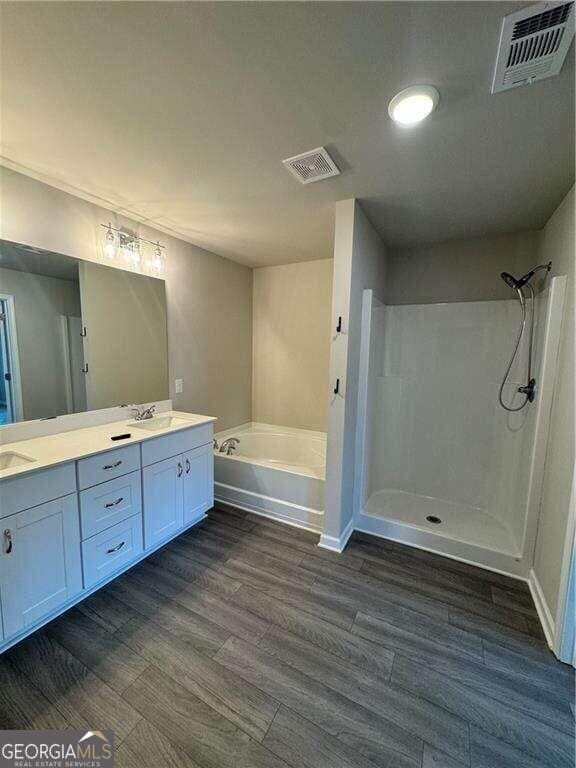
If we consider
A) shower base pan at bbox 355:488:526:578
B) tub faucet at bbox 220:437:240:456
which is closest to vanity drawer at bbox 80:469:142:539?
tub faucet at bbox 220:437:240:456

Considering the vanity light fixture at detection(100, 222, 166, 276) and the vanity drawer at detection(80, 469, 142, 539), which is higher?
the vanity light fixture at detection(100, 222, 166, 276)

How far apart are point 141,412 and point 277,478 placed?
1.24 metres

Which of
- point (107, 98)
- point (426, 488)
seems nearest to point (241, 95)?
point (107, 98)

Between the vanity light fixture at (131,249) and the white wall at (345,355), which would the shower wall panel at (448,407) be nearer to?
the white wall at (345,355)

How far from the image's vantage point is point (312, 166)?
1594 millimetres

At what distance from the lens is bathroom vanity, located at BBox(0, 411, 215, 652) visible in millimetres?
1339

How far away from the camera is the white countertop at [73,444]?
1.42 metres

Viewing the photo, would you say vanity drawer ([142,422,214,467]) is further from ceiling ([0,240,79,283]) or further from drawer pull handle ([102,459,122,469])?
ceiling ([0,240,79,283])

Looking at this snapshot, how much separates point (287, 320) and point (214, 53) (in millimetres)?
2522


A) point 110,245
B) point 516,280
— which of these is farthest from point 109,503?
point 516,280

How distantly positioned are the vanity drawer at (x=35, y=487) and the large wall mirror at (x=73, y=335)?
1.88 ft

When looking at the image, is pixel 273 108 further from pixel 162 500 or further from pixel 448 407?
pixel 448 407

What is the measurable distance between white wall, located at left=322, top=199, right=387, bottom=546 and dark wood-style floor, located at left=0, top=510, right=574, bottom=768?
1.35 ft

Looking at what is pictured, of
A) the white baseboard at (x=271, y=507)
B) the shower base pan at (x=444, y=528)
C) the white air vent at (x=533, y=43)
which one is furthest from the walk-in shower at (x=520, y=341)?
the white baseboard at (x=271, y=507)
